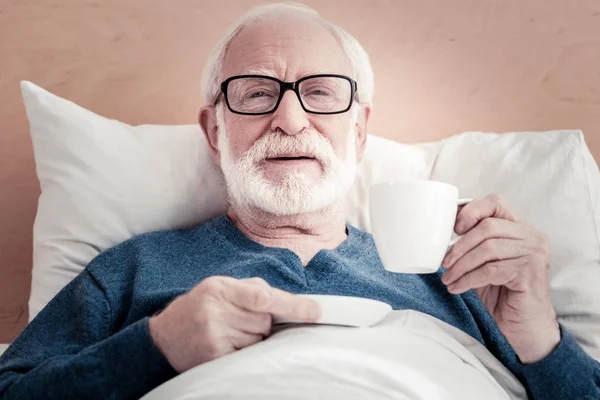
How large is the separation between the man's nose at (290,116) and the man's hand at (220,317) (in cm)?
47

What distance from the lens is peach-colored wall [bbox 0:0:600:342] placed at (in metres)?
1.62

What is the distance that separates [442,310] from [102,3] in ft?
3.70

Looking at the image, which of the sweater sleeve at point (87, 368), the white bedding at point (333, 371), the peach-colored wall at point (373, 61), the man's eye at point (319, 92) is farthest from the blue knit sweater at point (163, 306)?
the peach-colored wall at point (373, 61)

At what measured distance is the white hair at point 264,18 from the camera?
1.47 metres

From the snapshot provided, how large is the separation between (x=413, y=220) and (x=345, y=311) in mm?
155

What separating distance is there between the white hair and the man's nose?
0.21 meters

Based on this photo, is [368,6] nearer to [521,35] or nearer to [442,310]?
[521,35]

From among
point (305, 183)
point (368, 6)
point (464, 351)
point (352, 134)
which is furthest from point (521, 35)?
point (464, 351)

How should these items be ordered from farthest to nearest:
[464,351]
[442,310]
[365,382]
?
1. [442,310]
2. [464,351]
3. [365,382]

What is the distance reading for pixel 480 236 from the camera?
3.29ft

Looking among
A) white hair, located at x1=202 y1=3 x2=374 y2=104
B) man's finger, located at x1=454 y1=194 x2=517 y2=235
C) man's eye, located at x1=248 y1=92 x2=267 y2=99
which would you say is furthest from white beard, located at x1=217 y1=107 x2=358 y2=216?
man's finger, located at x1=454 y1=194 x2=517 y2=235

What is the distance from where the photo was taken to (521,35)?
1711 millimetres

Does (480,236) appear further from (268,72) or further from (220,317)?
(268,72)

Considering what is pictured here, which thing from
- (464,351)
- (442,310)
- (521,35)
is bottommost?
(442,310)
